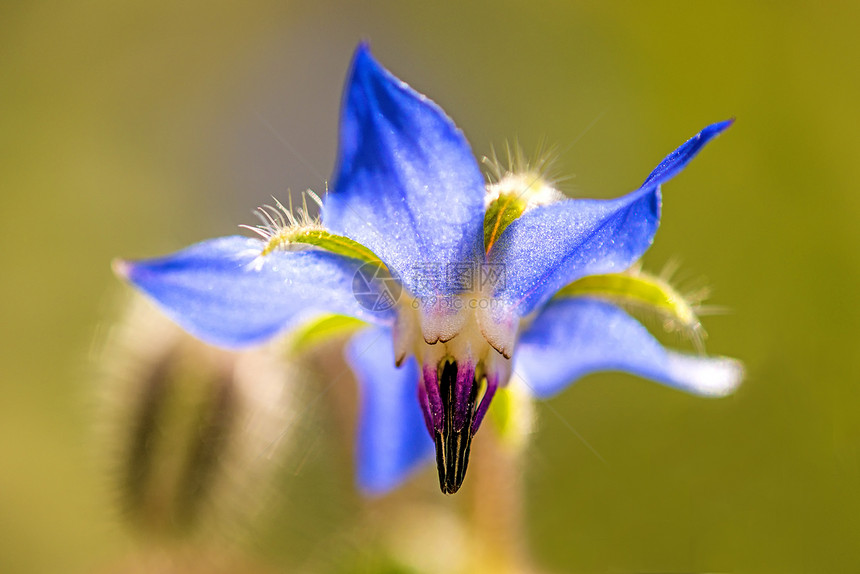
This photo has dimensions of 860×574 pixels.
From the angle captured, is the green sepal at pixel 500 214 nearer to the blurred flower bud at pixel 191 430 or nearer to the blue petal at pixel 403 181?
the blue petal at pixel 403 181

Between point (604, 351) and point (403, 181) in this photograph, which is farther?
point (604, 351)

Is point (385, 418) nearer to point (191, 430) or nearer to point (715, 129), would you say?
point (191, 430)

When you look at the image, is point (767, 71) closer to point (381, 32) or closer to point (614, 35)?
point (614, 35)

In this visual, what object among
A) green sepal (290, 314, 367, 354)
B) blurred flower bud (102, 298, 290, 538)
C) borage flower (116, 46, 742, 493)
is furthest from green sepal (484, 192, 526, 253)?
blurred flower bud (102, 298, 290, 538)

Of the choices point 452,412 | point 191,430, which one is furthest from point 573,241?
point 191,430

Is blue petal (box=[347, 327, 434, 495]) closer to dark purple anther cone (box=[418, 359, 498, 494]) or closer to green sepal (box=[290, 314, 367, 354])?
green sepal (box=[290, 314, 367, 354])

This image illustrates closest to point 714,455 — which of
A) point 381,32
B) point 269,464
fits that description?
point 269,464
